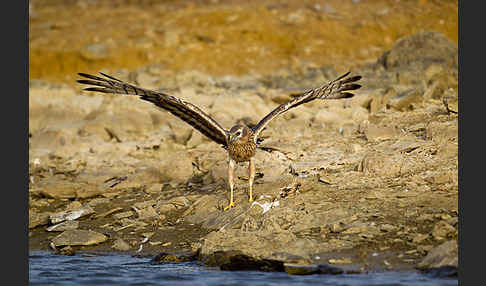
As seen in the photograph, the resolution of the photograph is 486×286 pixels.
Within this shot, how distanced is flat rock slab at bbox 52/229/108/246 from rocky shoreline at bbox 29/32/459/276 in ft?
0.05

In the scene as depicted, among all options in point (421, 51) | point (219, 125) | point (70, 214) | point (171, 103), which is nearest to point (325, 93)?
point (219, 125)

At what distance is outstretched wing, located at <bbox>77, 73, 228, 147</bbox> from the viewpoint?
341 inches

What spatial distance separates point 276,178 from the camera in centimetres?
986

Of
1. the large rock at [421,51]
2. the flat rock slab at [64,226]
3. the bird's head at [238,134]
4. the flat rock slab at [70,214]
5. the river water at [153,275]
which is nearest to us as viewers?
the river water at [153,275]

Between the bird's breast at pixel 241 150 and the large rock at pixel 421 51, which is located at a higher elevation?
the large rock at pixel 421 51

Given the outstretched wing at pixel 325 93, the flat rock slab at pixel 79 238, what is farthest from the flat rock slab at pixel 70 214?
the outstretched wing at pixel 325 93

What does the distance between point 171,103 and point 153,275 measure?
2623 millimetres

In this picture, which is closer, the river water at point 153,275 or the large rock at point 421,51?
the river water at point 153,275

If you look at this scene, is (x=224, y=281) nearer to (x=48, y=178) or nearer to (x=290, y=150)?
(x=290, y=150)

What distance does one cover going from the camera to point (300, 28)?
22.5 metres

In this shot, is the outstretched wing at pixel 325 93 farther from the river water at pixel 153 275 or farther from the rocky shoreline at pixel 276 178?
the river water at pixel 153 275

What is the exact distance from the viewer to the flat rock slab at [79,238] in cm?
888

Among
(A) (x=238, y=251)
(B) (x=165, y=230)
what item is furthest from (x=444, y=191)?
(B) (x=165, y=230)

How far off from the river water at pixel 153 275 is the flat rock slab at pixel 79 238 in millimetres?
264
